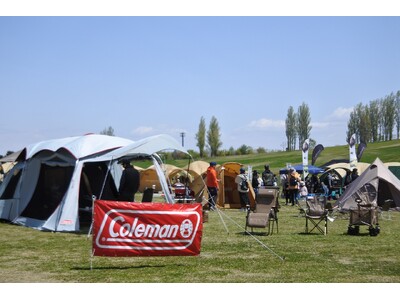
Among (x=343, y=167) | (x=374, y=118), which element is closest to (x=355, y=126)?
(x=374, y=118)

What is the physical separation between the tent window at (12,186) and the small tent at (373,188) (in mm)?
9828

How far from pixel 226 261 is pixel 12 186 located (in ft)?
30.4

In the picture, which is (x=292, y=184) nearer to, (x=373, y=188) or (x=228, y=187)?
(x=228, y=187)

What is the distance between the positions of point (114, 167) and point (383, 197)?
9141 millimetres

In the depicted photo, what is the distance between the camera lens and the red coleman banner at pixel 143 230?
7680 millimetres

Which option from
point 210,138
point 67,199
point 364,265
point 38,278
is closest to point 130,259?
point 38,278

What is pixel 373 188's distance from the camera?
17.1 m

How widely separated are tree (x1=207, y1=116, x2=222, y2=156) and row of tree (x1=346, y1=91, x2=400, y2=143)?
73.1 feet

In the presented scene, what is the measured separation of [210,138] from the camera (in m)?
89.9

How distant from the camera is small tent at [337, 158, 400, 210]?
55.7ft

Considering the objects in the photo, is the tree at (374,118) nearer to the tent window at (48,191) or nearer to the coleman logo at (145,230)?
the tent window at (48,191)

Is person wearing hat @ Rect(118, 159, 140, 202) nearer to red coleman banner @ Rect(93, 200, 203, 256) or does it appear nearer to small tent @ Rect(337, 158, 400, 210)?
red coleman banner @ Rect(93, 200, 203, 256)

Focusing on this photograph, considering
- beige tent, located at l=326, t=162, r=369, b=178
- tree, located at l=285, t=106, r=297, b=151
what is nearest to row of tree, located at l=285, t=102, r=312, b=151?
tree, located at l=285, t=106, r=297, b=151

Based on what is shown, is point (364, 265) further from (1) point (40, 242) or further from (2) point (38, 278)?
(1) point (40, 242)
